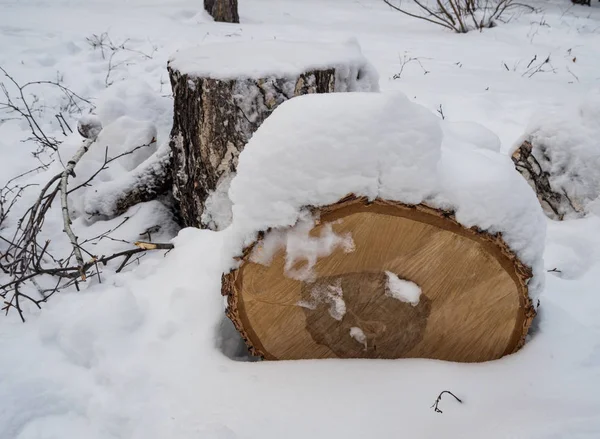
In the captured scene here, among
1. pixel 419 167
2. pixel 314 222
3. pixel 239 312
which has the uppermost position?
pixel 419 167

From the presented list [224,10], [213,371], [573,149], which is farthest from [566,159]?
[224,10]

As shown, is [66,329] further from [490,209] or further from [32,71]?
[32,71]

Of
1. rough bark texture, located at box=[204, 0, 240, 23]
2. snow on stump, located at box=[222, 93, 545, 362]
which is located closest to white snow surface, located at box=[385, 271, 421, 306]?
snow on stump, located at box=[222, 93, 545, 362]

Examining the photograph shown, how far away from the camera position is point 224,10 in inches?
239

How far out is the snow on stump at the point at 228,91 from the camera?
1.63 meters

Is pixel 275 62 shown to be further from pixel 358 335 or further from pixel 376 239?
pixel 358 335

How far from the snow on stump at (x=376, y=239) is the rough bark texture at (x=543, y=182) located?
1084 millimetres

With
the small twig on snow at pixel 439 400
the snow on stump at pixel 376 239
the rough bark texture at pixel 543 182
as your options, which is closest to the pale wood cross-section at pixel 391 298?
the snow on stump at pixel 376 239

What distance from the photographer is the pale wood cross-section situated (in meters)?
1.00

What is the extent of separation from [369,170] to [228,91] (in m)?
0.86

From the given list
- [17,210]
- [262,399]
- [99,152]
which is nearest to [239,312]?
[262,399]

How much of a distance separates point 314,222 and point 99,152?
65.4 inches

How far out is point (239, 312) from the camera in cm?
114

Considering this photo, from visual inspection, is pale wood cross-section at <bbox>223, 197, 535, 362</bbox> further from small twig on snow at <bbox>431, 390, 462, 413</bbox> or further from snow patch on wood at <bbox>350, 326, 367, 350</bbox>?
small twig on snow at <bbox>431, 390, 462, 413</bbox>
